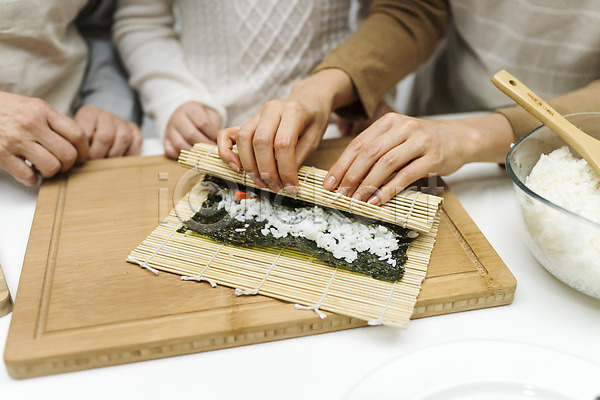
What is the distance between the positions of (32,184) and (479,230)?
3.23ft

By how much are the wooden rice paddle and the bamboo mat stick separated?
24 centimetres

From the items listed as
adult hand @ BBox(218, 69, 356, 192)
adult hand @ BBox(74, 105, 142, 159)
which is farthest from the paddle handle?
adult hand @ BBox(74, 105, 142, 159)

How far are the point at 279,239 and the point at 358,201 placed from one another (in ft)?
0.54

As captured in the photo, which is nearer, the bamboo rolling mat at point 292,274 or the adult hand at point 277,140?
the bamboo rolling mat at point 292,274

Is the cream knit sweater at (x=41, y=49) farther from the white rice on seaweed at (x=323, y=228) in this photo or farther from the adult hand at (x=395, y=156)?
the adult hand at (x=395, y=156)

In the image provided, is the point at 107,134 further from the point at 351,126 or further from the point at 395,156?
the point at 395,156

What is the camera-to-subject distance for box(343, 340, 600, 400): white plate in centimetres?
68

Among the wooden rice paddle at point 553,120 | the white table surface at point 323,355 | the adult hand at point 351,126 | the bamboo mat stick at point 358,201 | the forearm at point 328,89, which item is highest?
the wooden rice paddle at point 553,120

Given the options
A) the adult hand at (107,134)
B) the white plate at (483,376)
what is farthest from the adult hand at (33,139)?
the white plate at (483,376)

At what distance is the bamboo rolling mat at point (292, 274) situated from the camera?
0.78 metres

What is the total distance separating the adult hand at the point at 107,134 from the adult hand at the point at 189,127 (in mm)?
114

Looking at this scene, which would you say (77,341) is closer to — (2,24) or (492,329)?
(492,329)

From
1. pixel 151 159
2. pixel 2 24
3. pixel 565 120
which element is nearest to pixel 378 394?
pixel 565 120

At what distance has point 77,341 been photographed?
2.42 feet
